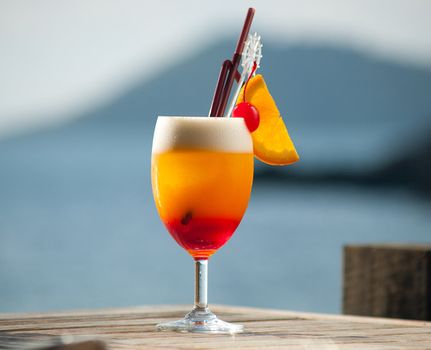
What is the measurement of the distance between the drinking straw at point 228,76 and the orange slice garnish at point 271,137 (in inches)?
2.8

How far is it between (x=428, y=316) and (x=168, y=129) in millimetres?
1461

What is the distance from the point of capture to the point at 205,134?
1.53 metres

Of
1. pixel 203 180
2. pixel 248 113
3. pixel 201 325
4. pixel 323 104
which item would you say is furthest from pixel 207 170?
pixel 323 104

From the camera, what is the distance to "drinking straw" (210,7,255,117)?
60.1 inches

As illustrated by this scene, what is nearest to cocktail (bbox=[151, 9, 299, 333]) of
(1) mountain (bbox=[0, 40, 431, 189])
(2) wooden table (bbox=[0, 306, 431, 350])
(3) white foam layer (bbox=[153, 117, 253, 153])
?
(3) white foam layer (bbox=[153, 117, 253, 153])

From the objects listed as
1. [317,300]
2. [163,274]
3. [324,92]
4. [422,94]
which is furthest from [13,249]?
[422,94]

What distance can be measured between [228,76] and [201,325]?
0.38 m

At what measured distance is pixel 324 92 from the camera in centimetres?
3981

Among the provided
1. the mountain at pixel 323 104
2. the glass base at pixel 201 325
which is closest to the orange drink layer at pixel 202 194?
the glass base at pixel 201 325

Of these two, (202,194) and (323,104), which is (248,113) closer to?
(202,194)

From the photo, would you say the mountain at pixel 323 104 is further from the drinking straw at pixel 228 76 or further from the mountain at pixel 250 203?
the drinking straw at pixel 228 76

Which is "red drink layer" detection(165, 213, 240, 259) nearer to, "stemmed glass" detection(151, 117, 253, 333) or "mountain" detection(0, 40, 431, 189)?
"stemmed glass" detection(151, 117, 253, 333)

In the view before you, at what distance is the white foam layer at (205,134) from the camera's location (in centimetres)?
152

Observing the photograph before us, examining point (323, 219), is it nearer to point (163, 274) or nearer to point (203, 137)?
point (163, 274)
